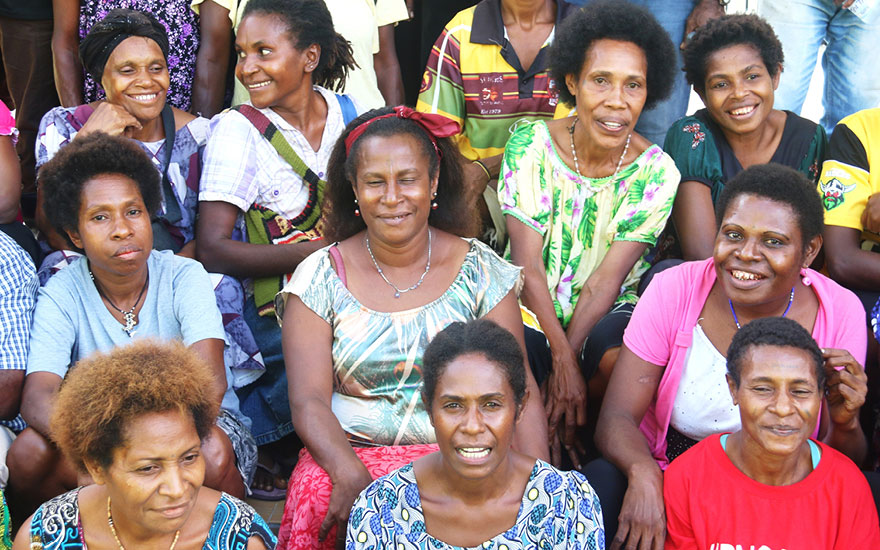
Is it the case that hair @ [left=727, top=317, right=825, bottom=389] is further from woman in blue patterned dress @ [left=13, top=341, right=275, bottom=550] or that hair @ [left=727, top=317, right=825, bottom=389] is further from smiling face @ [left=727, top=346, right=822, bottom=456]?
woman in blue patterned dress @ [left=13, top=341, right=275, bottom=550]

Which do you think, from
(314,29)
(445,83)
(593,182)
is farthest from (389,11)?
(593,182)

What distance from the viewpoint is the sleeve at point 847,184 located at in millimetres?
3947

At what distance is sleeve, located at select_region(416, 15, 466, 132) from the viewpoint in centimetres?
476

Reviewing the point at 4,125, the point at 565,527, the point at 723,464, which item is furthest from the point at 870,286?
the point at 4,125

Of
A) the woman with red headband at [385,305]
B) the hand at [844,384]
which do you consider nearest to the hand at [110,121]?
the woman with red headband at [385,305]

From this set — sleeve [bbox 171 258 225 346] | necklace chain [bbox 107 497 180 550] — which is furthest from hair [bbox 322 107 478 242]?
necklace chain [bbox 107 497 180 550]

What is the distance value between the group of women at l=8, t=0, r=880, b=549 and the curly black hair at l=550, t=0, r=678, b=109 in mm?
12

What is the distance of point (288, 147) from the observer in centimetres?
425

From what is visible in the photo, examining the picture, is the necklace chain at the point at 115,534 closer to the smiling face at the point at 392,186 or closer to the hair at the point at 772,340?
the smiling face at the point at 392,186

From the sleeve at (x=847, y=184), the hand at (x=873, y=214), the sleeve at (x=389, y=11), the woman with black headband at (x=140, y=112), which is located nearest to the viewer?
the hand at (x=873, y=214)

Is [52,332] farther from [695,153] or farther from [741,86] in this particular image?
[741,86]

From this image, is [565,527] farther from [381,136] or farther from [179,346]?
[381,136]

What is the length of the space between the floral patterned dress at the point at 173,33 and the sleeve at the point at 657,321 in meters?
2.63

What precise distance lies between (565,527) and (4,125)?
2.69 metres
